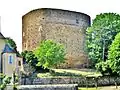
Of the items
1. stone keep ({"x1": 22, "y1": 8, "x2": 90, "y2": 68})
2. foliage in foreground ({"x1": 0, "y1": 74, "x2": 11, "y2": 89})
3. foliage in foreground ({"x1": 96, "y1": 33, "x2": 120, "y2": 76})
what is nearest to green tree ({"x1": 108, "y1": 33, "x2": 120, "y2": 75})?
foliage in foreground ({"x1": 96, "y1": 33, "x2": 120, "y2": 76})

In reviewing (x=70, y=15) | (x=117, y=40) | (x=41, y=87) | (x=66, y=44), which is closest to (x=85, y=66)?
(x=66, y=44)

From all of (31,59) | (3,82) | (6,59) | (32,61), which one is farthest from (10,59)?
(31,59)

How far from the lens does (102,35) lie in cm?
5284

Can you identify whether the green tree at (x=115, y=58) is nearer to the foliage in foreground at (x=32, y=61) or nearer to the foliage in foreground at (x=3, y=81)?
the foliage in foreground at (x=32, y=61)

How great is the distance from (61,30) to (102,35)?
330 inches

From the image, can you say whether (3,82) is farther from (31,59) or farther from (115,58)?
(31,59)

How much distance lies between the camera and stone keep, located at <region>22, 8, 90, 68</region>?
2261 inches

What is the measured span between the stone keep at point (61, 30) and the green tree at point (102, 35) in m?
4.46

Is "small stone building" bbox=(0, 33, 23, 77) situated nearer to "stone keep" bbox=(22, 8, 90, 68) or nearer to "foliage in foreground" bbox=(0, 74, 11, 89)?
"foliage in foreground" bbox=(0, 74, 11, 89)

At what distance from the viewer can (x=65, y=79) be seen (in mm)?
40062

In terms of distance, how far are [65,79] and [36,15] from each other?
20.6 metres

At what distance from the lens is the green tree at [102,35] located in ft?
171

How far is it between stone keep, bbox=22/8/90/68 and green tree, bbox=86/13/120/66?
4.46 metres

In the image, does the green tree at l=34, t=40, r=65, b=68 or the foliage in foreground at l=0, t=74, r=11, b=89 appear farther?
the green tree at l=34, t=40, r=65, b=68
